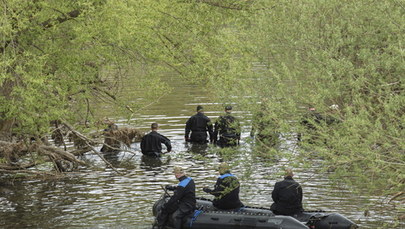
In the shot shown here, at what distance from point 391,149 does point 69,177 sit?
1177 cm

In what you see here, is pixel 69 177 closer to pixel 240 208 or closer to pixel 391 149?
pixel 240 208

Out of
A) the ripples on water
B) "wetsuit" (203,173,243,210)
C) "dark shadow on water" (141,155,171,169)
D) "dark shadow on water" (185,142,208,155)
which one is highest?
"wetsuit" (203,173,243,210)

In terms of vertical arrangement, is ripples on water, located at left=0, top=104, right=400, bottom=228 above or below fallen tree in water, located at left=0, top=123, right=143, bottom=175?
below

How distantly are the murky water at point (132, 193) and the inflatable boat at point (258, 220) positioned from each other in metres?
0.57

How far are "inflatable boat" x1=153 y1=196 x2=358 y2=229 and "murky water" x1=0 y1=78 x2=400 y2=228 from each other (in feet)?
1.87

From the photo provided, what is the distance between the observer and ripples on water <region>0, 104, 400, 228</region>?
52.3 ft

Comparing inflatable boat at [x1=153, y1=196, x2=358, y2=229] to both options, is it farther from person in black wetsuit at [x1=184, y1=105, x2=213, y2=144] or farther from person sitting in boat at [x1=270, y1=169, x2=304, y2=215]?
person in black wetsuit at [x1=184, y1=105, x2=213, y2=144]

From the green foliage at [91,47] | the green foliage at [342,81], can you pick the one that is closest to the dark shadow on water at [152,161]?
the green foliage at [91,47]

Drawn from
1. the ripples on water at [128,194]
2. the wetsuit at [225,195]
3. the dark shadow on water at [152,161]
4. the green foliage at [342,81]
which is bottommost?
the ripples on water at [128,194]

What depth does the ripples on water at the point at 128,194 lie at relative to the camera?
1593cm

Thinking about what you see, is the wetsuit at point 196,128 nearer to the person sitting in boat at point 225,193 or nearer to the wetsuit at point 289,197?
the person sitting in boat at point 225,193

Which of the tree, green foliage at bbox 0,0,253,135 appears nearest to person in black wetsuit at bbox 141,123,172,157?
the tree

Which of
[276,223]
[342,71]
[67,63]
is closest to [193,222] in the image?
[276,223]

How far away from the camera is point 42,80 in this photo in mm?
16297
